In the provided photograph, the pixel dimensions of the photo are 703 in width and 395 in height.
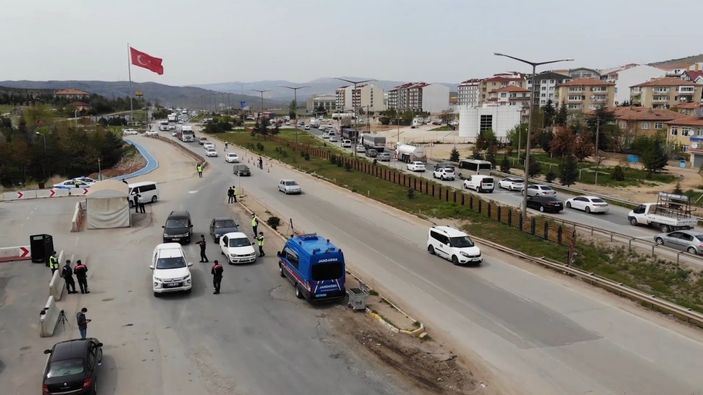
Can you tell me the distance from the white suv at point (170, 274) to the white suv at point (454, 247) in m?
11.2

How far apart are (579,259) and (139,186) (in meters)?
29.5

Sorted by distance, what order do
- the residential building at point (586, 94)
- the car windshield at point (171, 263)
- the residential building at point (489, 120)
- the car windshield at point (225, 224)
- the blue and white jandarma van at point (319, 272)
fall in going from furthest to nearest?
1. the residential building at point (586, 94)
2. the residential building at point (489, 120)
3. the car windshield at point (225, 224)
4. the car windshield at point (171, 263)
5. the blue and white jandarma van at point (319, 272)

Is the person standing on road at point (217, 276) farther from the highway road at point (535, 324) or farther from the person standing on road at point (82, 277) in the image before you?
the highway road at point (535, 324)

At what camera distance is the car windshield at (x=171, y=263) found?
70.5 feet

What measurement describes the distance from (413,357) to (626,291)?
31.4 feet

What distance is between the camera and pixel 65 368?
13031mm

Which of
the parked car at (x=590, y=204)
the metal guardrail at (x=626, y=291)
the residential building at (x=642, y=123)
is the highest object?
the residential building at (x=642, y=123)

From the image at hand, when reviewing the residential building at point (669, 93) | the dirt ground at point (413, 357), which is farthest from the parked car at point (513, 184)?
the residential building at point (669, 93)

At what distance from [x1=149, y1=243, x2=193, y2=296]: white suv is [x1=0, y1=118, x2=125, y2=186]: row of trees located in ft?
210

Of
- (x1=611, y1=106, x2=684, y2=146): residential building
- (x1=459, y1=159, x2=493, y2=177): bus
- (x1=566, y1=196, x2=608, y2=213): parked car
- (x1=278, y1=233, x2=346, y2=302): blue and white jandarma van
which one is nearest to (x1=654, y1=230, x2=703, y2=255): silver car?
(x1=566, y1=196, x2=608, y2=213): parked car

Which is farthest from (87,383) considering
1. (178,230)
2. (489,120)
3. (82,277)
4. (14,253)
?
(489,120)

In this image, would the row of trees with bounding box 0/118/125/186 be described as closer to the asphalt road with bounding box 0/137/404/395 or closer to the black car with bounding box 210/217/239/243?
the black car with bounding box 210/217/239/243

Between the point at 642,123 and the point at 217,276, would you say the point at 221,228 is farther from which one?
the point at 642,123

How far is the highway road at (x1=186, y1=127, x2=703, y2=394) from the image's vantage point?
14781 mm
